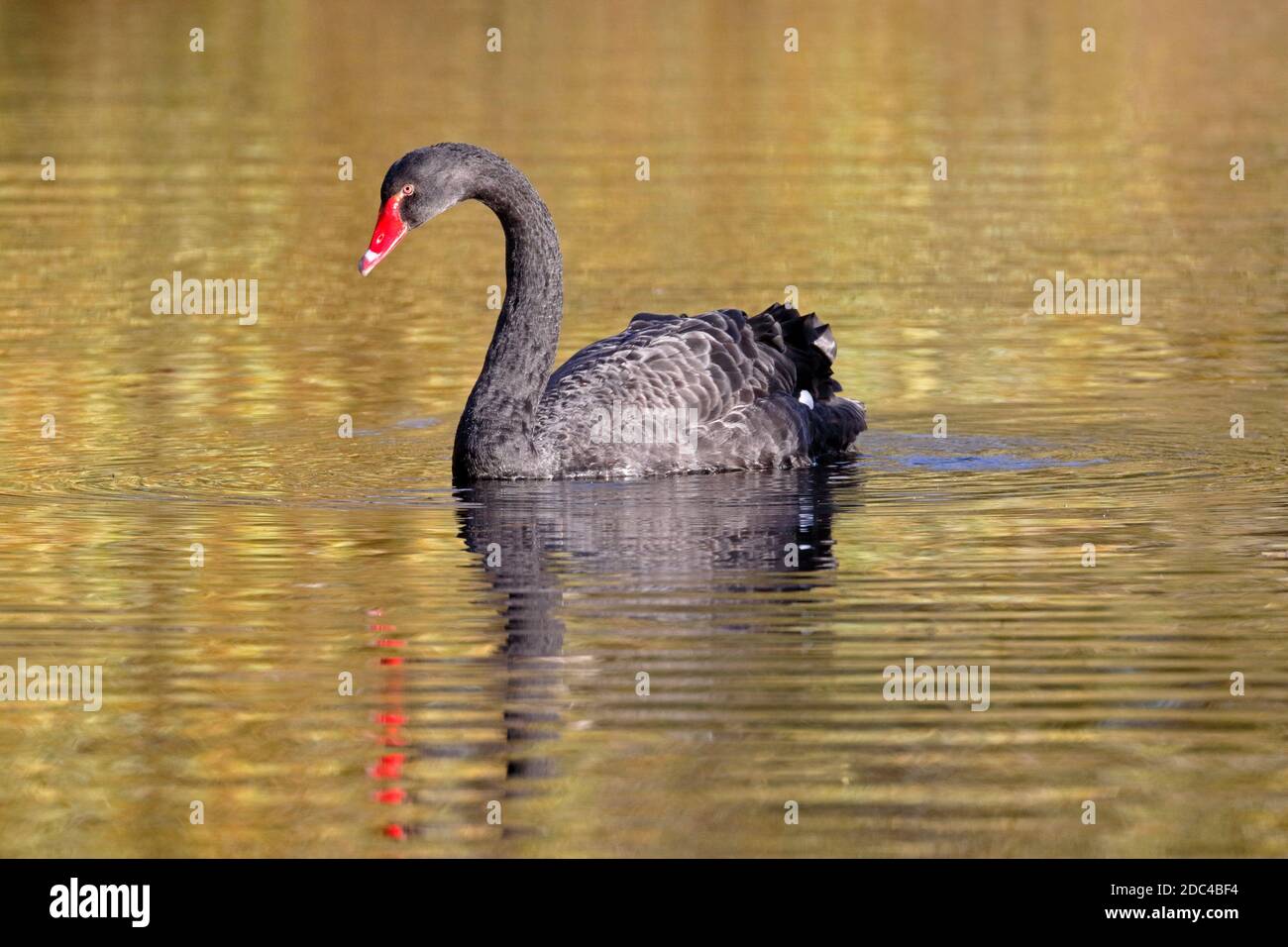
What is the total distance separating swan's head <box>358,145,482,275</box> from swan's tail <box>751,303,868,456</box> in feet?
7.27

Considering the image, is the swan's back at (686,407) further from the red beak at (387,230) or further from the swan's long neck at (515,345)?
the red beak at (387,230)

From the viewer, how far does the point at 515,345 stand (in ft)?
43.0

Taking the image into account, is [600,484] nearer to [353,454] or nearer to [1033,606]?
[353,454]

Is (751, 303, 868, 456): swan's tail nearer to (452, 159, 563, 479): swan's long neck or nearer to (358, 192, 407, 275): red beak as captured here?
(452, 159, 563, 479): swan's long neck

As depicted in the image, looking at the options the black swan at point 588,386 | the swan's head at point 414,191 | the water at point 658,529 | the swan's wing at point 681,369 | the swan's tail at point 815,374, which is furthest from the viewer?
the swan's tail at point 815,374

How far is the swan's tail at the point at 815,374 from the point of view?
13.6 m

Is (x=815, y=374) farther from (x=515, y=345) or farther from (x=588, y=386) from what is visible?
(x=515, y=345)

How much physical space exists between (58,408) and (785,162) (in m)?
14.5

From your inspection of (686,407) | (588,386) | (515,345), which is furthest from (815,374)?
(515,345)

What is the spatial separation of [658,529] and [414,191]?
7.92 feet

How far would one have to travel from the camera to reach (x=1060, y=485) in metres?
12.6

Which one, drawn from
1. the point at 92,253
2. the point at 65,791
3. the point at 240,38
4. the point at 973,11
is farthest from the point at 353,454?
the point at 973,11

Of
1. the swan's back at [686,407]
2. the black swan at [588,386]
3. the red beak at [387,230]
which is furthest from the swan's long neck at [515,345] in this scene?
the red beak at [387,230]

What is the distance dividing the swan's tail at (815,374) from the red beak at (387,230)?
8.16 feet
